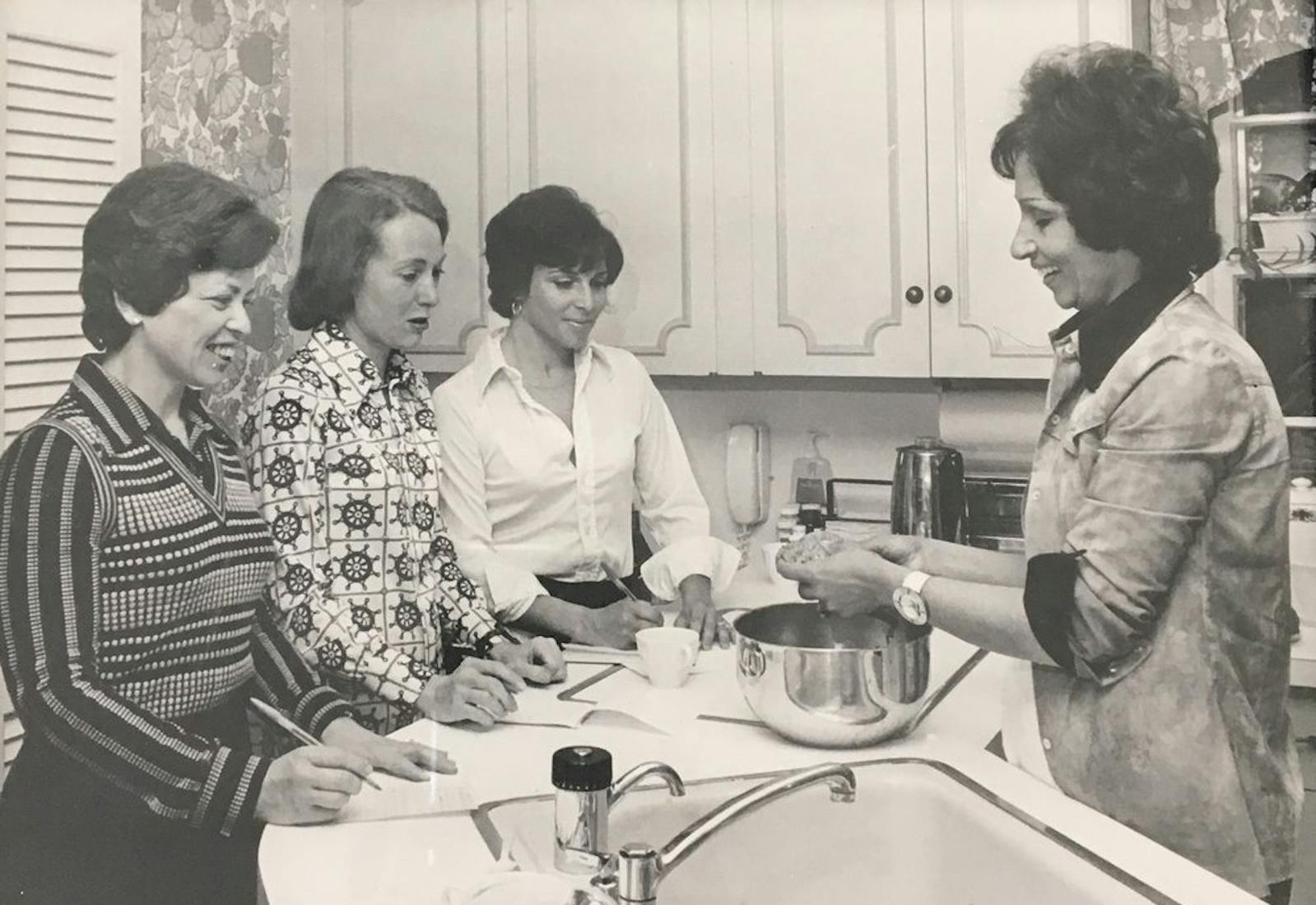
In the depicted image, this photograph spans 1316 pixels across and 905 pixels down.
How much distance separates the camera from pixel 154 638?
86 centimetres

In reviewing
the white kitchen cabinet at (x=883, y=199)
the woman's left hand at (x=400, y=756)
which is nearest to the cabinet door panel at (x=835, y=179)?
the white kitchen cabinet at (x=883, y=199)

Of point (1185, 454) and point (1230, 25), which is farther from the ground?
point (1230, 25)

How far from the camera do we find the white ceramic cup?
3.52 feet

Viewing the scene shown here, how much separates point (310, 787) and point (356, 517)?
12.6 inches

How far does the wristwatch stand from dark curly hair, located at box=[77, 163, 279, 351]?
2.05 feet

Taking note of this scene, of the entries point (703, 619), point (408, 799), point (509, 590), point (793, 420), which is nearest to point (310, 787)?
point (408, 799)

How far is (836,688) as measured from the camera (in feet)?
2.89

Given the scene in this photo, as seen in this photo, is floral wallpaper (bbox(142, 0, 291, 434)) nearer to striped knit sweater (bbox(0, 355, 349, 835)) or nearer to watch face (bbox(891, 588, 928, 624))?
striped knit sweater (bbox(0, 355, 349, 835))

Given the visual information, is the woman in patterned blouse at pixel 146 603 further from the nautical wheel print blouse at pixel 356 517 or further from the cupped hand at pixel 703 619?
the cupped hand at pixel 703 619

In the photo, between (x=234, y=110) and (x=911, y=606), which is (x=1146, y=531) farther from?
(x=234, y=110)

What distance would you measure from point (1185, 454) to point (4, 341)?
91cm

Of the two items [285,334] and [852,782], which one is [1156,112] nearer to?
[852,782]

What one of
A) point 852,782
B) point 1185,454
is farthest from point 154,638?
point 1185,454

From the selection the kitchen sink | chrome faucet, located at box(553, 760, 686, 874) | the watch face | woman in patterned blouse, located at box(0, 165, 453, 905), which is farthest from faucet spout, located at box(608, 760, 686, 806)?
the watch face
